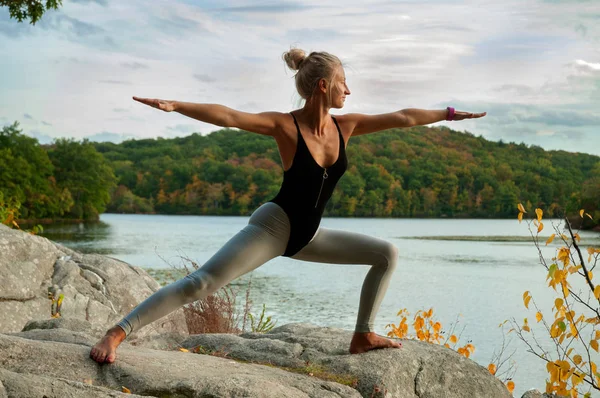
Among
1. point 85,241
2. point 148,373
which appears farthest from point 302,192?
point 85,241

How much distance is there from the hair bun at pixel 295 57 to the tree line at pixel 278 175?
181 feet

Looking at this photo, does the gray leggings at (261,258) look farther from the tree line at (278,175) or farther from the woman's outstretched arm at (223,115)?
the tree line at (278,175)

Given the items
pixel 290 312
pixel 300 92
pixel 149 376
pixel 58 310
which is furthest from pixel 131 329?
pixel 290 312

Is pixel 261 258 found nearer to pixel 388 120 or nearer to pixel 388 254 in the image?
pixel 388 254

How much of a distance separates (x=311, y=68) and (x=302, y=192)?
836 millimetres

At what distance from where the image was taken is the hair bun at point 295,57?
4.83 metres

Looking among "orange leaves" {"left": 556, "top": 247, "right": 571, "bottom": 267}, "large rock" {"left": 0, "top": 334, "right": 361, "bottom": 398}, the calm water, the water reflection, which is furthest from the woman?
the water reflection

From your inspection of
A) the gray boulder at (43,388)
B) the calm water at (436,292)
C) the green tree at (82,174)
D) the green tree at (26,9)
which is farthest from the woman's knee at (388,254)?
the green tree at (82,174)

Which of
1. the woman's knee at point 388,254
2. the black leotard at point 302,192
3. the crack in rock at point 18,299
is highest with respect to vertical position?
the black leotard at point 302,192

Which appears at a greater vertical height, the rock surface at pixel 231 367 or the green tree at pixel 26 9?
the green tree at pixel 26 9

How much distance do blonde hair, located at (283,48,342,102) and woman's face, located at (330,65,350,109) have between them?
26 millimetres

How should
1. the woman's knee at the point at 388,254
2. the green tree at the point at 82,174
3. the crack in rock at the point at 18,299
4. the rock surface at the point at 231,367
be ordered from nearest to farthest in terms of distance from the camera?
1. the rock surface at the point at 231,367
2. the woman's knee at the point at 388,254
3. the crack in rock at the point at 18,299
4. the green tree at the point at 82,174

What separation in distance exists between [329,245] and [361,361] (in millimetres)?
872

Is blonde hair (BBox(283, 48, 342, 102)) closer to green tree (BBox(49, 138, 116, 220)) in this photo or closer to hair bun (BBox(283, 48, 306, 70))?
hair bun (BBox(283, 48, 306, 70))
